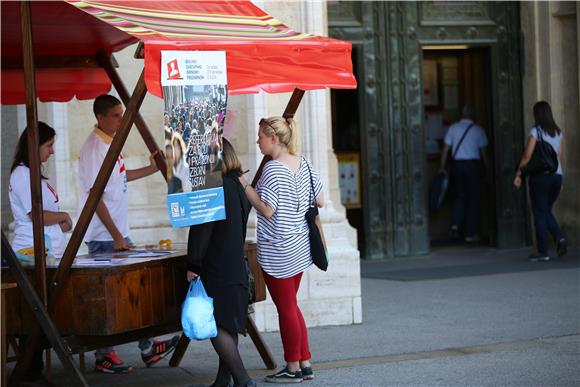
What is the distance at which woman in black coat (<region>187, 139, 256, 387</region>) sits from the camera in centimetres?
712

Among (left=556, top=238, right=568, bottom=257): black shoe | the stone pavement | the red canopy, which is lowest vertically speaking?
the stone pavement

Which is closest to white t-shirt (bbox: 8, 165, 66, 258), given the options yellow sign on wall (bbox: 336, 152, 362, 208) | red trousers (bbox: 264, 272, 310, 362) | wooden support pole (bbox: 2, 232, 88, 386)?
wooden support pole (bbox: 2, 232, 88, 386)

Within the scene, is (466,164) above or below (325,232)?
above

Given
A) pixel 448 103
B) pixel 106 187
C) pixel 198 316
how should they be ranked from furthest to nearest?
pixel 448 103 → pixel 106 187 → pixel 198 316

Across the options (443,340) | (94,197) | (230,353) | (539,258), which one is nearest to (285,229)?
(230,353)

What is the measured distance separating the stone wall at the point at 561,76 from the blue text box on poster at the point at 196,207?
847cm

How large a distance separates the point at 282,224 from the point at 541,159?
21.6 feet

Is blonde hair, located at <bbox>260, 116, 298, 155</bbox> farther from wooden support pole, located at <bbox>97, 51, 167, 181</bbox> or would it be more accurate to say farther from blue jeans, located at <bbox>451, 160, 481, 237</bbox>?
blue jeans, located at <bbox>451, 160, 481, 237</bbox>

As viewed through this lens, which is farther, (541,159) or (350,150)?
(350,150)

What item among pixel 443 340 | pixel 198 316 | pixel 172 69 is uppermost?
pixel 172 69

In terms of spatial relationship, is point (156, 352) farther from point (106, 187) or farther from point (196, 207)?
point (196, 207)

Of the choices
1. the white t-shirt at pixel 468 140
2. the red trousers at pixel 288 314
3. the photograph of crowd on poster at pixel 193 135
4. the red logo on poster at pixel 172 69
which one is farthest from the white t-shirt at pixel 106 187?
the white t-shirt at pixel 468 140

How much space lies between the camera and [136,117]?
8.40 meters

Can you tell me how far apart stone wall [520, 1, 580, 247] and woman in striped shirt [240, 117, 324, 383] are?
7.43m
